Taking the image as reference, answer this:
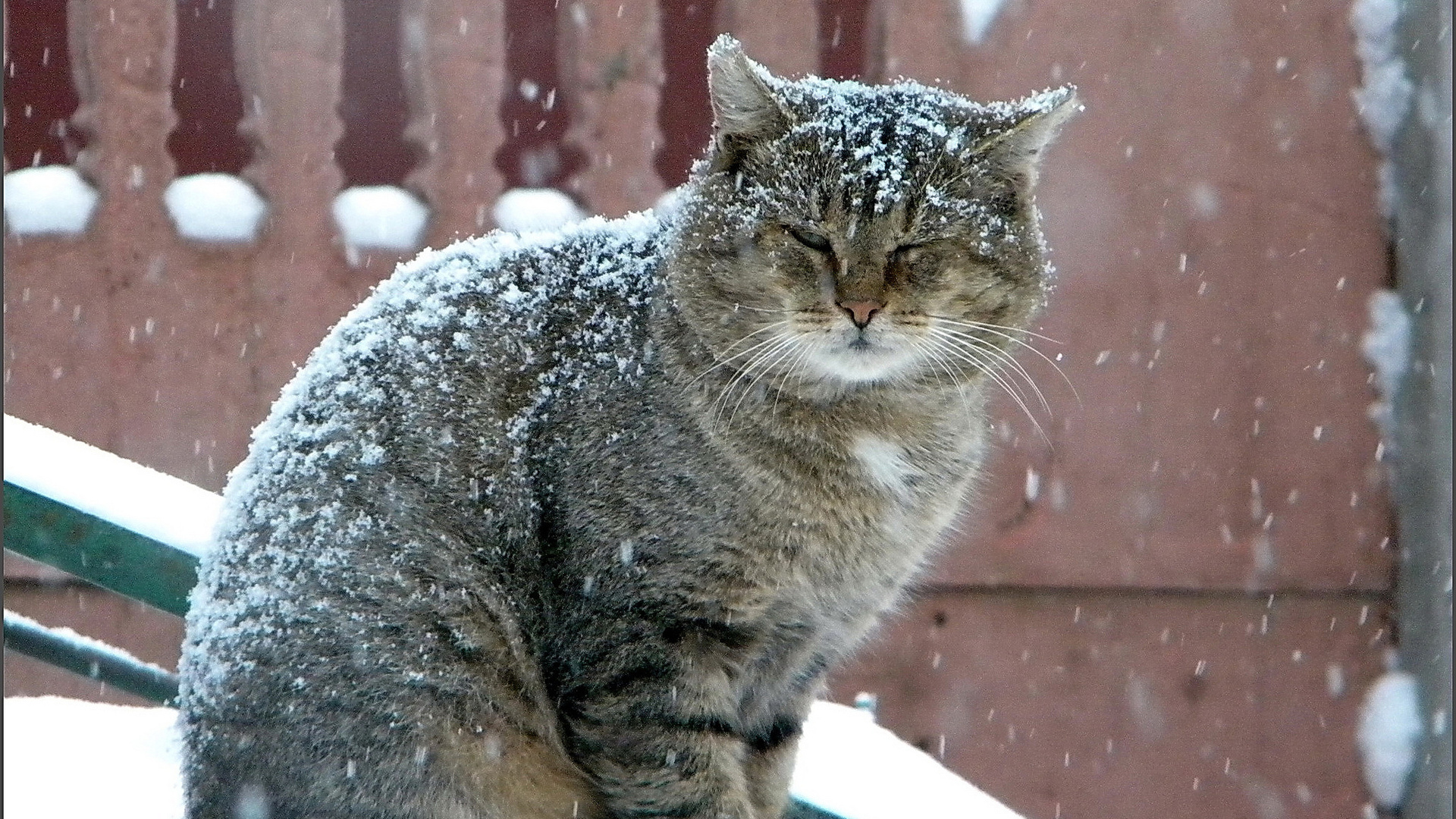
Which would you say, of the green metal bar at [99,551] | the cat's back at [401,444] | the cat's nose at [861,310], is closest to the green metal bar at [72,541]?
the green metal bar at [99,551]

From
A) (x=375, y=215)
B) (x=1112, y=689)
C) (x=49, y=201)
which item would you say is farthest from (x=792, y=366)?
(x=1112, y=689)

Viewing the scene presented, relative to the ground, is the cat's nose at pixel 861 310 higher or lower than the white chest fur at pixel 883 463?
higher

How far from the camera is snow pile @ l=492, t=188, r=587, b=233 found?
4.10m

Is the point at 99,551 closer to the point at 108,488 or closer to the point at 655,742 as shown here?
the point at 108,488

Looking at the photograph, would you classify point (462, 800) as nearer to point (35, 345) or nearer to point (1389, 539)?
point (35, 345)

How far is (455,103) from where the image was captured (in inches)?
160

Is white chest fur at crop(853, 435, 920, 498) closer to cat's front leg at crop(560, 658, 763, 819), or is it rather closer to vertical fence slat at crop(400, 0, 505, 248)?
cat's front leg at crop(560, 658, 763, 819)

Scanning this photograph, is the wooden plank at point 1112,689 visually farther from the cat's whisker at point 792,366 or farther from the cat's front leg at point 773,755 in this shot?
the cat's whisker at point 792,366

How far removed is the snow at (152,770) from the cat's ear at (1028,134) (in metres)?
0.94

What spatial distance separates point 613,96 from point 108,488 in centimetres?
243

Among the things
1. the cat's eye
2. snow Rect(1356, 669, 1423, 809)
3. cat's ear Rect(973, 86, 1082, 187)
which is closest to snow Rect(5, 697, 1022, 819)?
the cat's eye

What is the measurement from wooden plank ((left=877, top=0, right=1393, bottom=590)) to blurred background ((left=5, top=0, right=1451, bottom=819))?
10 millimetres

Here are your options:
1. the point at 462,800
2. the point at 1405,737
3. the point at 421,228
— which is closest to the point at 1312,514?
the point at 1405,737

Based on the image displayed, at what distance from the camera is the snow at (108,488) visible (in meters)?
1.90
